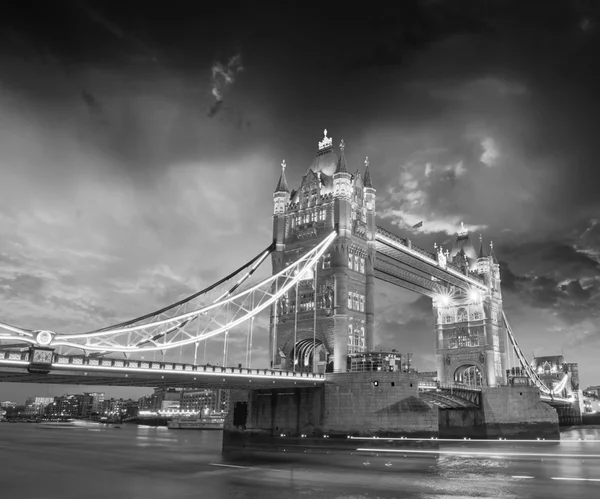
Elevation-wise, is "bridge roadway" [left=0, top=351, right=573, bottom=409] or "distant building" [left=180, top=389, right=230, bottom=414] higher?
"bridge roadway" [left=0, top=351, right=573, bottom=409]

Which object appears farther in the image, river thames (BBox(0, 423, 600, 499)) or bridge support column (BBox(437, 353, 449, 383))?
bridge support column (BBox(437, 353, 449, 383))

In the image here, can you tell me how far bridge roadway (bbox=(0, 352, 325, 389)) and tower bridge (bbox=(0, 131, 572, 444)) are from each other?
0.24 feet

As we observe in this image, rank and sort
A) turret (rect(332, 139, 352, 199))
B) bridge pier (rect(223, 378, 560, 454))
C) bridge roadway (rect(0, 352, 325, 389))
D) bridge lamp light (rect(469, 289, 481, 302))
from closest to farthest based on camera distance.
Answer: bridge roadway (rect(0, 352, 325, 389)) → bridge pier (rect(223, 378, 560, 454)) → turret (rect(332, 139, 352, 199)) → bridge lamp light (rect(469, 289, 481, 302))

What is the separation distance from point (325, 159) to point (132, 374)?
35898mm

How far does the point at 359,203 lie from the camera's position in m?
63.6

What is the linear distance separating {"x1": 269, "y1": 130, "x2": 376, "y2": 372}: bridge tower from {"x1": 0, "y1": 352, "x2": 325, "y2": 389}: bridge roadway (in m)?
9.23

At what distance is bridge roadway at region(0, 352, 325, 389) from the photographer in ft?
113

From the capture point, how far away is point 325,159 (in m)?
65.9

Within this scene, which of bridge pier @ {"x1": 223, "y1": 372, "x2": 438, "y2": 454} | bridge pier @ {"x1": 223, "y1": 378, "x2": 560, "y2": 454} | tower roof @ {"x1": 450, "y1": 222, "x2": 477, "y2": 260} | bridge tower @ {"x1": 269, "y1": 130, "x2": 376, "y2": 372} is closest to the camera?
bridge pier @ {"x1": 223, "y1": 378, "x2": 560, "y2": 454}

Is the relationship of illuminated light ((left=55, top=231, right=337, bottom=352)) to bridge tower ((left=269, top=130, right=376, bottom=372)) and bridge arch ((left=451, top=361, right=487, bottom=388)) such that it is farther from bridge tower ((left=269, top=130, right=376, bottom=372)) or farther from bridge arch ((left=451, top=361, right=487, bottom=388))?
bridge arch ((left=451, top=361, right=487, bottom=388))

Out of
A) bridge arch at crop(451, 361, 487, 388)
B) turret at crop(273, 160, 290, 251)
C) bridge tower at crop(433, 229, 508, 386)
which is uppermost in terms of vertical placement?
turret at crop(273, 160, 290, 251)

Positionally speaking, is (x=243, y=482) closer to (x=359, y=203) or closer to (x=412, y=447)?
(x=412, y=447)

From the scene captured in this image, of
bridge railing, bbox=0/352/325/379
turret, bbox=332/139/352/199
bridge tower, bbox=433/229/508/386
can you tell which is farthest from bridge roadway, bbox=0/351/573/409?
bridge tower, bbox=433/229/508/386

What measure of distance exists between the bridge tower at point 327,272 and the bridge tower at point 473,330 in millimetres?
35098
